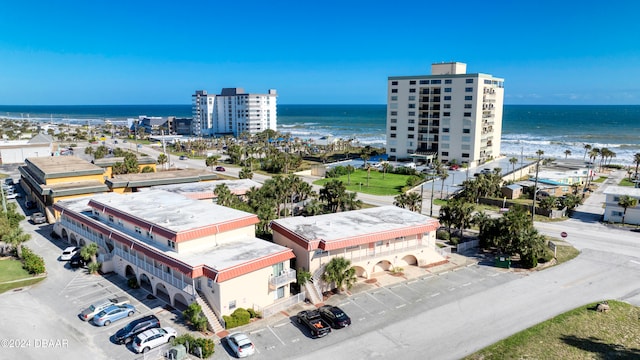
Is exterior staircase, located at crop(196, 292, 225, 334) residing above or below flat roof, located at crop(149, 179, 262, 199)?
below

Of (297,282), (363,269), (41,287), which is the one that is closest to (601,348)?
(363,269)

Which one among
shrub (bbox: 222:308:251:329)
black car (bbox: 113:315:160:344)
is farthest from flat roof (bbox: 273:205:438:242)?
black car (bbox: 113:315:160:344)

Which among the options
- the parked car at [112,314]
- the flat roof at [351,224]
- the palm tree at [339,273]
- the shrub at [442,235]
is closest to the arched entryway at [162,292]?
the parked car at [112,314]

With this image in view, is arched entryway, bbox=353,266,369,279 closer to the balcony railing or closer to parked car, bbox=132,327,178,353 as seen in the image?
the balcony railing

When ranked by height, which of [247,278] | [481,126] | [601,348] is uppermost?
[481,126]

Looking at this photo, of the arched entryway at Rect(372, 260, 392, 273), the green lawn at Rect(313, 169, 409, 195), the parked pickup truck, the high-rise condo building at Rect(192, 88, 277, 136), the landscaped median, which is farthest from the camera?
the high-rise condo building at Rect(192, 88, 277, 136)

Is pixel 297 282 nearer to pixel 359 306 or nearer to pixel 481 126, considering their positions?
pixel 359 306

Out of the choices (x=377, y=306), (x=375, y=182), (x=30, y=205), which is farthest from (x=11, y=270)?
(x=375, y=182)
